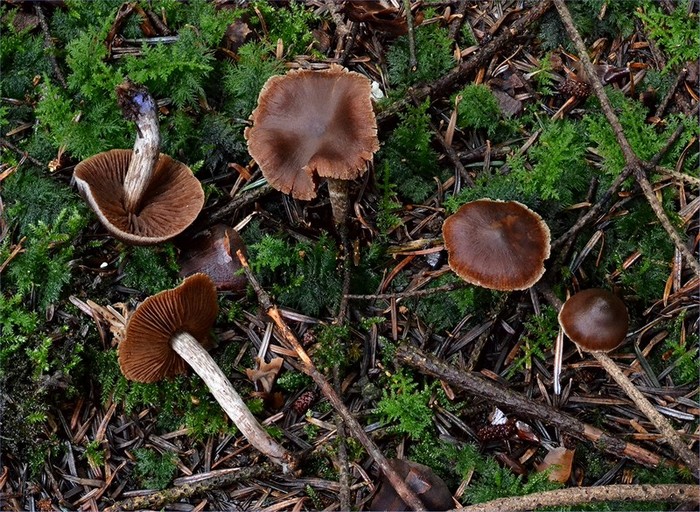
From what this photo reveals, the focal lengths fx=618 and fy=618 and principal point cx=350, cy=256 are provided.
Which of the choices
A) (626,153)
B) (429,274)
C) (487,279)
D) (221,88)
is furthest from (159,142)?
(626,153)

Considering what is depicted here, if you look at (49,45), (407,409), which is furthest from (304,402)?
(49,45)

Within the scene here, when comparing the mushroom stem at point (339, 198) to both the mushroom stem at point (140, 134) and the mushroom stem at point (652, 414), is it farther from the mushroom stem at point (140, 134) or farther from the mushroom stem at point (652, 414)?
the mushroom stem at point (652, 414)

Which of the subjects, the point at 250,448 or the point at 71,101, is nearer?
the point at 250,448

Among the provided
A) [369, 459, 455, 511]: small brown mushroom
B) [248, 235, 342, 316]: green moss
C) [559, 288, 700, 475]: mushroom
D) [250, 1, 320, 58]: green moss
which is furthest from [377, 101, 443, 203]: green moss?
[369, 459, 455, 511]: small brown mushroom

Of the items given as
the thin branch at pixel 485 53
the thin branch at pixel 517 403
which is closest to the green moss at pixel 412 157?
the thin branch at pixel 485 53

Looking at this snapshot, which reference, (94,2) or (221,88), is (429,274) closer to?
(221,88)

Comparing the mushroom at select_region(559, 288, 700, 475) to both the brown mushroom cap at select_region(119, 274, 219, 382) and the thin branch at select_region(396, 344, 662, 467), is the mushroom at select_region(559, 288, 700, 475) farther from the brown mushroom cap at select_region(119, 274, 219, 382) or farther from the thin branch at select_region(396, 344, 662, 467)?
the brown mushroom cap at select_region(119, 274, 219, 382)
